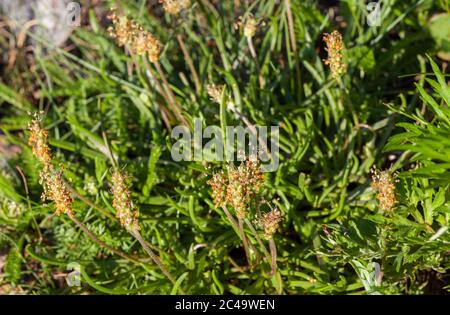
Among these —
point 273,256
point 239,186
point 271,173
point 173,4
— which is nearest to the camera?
point 239,186

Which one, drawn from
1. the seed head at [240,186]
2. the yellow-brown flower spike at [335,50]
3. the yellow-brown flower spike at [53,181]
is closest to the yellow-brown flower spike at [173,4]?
the yellow-brown flower spike at [335,50]

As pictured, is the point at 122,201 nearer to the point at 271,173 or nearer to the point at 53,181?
the point at 53,181

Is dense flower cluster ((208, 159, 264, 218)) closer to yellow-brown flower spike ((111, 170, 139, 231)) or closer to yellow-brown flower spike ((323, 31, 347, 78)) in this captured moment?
yellow-brown flower spike ((111, 170, 139, 231))

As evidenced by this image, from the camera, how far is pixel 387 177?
184 cm

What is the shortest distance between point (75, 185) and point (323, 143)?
43.4 inches

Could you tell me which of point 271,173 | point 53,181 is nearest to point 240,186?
point 53,181

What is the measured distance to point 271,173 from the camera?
2455mm
